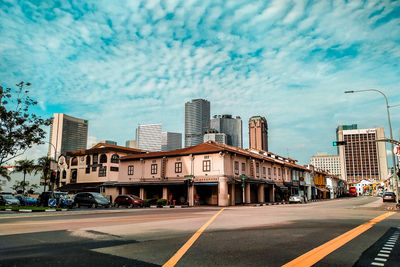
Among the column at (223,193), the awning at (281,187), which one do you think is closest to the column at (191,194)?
the column at (223,193)

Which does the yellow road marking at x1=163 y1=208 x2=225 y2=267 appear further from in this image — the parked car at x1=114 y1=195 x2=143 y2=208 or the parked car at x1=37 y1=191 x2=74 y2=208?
the parked car at x1=37 y1=191 x2=74 y2=208

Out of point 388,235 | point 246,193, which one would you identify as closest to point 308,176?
point 246,193

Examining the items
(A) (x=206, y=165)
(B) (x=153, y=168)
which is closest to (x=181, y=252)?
(A) (x=206, y=165)

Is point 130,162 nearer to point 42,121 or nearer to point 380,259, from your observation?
point 42,121

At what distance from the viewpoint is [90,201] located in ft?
96.8

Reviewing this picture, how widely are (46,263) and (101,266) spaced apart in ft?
3.27

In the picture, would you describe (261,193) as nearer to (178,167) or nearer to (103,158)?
(178,167)

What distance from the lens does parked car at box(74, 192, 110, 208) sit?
29.2 metres

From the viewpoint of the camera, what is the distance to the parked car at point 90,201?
29.2 metres

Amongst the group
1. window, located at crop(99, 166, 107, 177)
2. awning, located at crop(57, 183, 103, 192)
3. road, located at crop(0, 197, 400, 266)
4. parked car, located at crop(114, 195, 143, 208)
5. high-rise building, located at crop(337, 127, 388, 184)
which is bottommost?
parked car, located at crop(114, 195, 143, 208)

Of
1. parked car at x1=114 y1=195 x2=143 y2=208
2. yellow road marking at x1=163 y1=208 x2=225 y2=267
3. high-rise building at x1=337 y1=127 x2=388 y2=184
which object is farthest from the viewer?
high-rise building at x1=337 y1=127 x2=388 y2=184

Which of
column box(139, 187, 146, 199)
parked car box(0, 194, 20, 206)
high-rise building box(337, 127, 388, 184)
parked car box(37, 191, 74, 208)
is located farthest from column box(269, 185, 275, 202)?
high-rise building box(337, 127, 388, 184)

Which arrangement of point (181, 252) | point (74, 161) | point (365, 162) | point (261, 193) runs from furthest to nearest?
point (365, 162), point (74, 161), point (261, 193), point (181, 252)

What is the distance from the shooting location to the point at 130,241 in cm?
725
